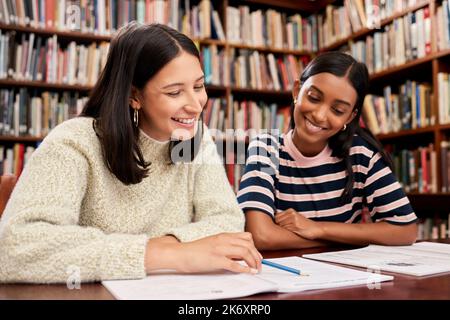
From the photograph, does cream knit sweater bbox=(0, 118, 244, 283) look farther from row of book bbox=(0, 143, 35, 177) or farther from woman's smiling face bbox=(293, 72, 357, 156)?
row of book bbox=(0, 143, 35, 177)

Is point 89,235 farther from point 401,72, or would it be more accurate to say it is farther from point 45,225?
point 401,72

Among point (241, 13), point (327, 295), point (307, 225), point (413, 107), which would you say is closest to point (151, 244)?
point (327, 295)

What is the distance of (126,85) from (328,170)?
2.48 feet

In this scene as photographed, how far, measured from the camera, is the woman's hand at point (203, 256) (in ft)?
2.53

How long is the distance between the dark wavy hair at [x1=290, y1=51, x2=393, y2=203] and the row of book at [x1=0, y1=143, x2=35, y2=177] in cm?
195

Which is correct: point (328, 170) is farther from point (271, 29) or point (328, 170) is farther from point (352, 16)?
point (271, 29)

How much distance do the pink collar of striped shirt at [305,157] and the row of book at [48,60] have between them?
161cm

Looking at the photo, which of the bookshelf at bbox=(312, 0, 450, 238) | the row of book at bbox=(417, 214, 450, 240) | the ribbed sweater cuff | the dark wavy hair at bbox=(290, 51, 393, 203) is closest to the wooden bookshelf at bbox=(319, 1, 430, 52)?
the bookshelf at bbox=(312, 0, 450, 238)

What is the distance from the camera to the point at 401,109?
2.81 meters

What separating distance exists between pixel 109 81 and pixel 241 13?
2501mm

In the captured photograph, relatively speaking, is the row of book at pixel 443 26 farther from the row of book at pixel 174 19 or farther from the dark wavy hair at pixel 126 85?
the dark wavy hair at pixel 126 85

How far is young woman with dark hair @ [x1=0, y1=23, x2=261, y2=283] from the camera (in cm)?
74

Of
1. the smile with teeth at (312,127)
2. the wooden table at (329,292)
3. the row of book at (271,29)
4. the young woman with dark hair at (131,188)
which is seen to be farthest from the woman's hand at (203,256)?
the row of book at (271,29)

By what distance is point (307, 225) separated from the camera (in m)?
1.27
